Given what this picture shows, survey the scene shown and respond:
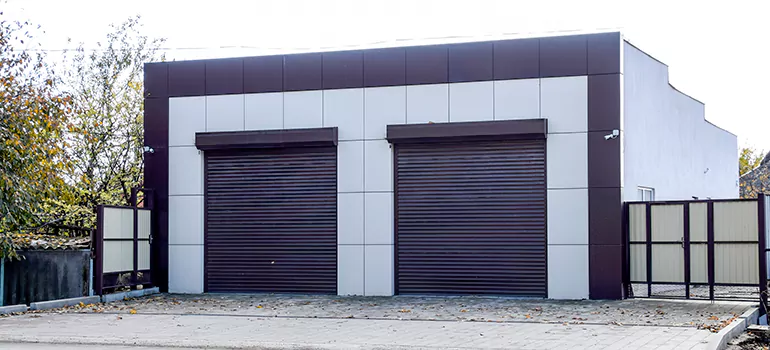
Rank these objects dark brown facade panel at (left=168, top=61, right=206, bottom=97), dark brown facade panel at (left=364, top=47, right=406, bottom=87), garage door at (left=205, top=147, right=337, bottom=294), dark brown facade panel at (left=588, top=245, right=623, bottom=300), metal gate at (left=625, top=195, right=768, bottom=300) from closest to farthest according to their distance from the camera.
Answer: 1. metal gate at (left=625, top=195, right=768, bottom=300)
2. dark brown facade panel at (left=588, top=245, right=623, bottom=300)
3. dark brown facade panel at (left=364, top=47, right=406, bottom=87)
4. garage door at (left=205, top=147, right=337, bottom=294)
5. dark brown facade panel at (left=168, top=61, right=206, bottom=97)

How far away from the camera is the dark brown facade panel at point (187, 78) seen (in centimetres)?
1950

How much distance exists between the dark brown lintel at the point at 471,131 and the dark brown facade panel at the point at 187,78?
458 cm

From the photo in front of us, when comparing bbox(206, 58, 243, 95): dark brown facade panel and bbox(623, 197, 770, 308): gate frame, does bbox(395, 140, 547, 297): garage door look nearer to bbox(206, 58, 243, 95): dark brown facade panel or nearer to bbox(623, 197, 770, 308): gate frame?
bbox(623, 197, 770, 308): gate frame

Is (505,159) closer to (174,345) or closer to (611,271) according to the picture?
(611,271)

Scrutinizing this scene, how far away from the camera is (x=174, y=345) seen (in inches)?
443

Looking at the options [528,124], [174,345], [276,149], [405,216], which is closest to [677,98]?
[528,124]

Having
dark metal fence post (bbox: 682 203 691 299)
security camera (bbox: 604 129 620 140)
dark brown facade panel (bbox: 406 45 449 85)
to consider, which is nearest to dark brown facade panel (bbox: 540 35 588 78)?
security camera (bbox: 604 129 620 140)

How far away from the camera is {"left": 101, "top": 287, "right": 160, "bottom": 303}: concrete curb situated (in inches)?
687

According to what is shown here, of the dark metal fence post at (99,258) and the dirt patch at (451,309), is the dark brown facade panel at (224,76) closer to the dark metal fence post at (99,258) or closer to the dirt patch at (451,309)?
the dark metal fence post at (99,258)

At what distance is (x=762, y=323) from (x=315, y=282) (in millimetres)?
8841

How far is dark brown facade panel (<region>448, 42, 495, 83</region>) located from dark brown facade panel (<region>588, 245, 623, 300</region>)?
13.5 ft

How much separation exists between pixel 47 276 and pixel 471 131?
29.7ft

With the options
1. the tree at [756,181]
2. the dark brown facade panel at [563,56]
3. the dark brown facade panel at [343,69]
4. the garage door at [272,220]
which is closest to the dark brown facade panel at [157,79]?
the garage door at [272,220]

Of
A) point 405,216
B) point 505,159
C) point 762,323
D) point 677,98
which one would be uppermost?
point 677,98
